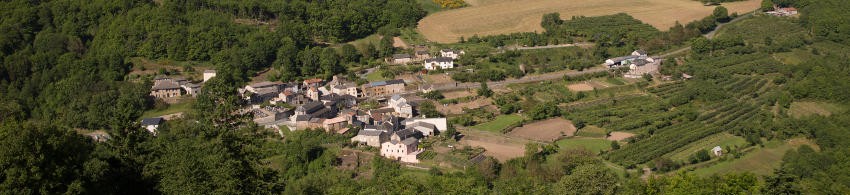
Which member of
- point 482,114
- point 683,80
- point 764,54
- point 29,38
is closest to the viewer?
point 482,114

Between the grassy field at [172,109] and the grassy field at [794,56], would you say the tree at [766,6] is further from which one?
the grassy field at [172,109]

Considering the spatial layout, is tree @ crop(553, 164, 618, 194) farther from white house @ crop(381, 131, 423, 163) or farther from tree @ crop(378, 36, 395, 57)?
tree @ crop(378, 36, 395, 57)

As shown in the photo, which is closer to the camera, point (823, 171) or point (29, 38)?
point (823, 171)

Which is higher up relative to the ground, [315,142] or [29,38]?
[29,38]

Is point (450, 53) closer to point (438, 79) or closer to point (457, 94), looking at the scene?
point (438, 79)

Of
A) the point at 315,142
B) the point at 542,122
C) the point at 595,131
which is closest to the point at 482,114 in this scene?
the point at 542,122

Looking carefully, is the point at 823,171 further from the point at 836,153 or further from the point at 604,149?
the point at 604,149

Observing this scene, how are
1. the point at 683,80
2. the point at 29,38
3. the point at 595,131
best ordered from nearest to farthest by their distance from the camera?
1. the point at 595,131
2. the point at 683,80
3. the point at 29,38
